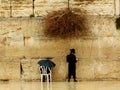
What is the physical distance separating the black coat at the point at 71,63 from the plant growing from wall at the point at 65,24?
2.93ft

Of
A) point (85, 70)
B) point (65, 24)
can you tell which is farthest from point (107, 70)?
point (65, 24)

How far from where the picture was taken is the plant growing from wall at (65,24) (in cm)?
1855

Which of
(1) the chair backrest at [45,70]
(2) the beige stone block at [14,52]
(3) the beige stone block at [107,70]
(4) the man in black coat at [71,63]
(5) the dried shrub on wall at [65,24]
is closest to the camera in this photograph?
(1) the chair backrest at [45,70]

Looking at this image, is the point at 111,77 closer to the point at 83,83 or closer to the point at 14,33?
the point at 83,83

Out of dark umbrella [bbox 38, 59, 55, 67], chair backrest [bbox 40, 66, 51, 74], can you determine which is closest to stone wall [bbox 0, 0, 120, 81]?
chair backrest [bbox 40, 66, 51, 74]

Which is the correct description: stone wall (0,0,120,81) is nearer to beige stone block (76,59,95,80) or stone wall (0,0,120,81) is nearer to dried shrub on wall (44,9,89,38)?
beige stone block (76,59,95,80)

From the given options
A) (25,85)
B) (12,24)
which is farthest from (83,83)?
(12,24)

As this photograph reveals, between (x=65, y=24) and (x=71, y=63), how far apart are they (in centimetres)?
138

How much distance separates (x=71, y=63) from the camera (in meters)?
18.3

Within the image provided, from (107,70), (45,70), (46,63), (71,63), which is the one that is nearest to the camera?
(46,63)

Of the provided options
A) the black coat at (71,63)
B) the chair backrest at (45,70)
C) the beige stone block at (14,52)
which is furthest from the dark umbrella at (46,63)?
the beige stone block at (14,52)

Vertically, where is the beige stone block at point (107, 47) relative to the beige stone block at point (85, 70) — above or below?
above

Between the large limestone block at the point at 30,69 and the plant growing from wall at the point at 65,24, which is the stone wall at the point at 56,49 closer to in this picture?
the large limestone block at the point at 30,69

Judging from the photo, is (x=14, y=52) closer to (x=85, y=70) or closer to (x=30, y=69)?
(x=30, y=69)
